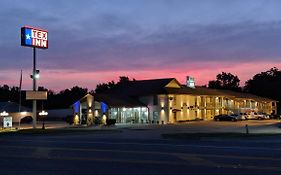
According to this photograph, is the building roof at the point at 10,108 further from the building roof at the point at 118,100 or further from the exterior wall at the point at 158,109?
the exterior wall at the point at 158,109

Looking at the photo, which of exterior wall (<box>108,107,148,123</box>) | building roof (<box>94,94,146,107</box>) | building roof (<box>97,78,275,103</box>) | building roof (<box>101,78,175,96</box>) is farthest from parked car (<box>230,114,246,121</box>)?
building roof (<box>94,94,146,107</box>)

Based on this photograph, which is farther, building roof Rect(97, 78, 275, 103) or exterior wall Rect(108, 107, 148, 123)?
building roof Rect(97, 78, 275, 103)

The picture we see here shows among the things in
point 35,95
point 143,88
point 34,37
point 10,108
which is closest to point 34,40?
point 34,37

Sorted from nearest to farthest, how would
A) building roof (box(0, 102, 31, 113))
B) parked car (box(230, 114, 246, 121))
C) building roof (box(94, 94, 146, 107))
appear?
building roof (box(94, 94, 146, 107)) < parked car (box(230, 114, 246, 121)) < building roof (box(0, 102, 31, 113))

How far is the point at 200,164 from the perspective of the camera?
15570mm

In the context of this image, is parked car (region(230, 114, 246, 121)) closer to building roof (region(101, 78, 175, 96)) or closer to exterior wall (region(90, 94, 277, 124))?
exterior wall (region(90, 94, 277, 124))

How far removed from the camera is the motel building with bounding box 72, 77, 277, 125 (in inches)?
3044

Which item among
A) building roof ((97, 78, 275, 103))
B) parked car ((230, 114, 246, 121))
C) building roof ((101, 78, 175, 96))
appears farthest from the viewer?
parked car ((230, 114, 246, 121))

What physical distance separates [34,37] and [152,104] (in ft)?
100.0

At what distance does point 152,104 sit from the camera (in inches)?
3182

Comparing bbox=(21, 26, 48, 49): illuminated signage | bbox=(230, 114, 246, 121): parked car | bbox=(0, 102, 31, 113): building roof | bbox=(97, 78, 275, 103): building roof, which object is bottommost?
bbox=(230, 114, 246, 121): parked car

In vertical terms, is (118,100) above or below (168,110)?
above

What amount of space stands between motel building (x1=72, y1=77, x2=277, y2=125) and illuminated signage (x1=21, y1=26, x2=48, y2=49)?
20.6 metres

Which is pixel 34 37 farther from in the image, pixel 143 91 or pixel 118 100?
pixel 143 91
